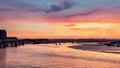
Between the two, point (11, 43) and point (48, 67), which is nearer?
point (48, 67)

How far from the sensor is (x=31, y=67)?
103ft

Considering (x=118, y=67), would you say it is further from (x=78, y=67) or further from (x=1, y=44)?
(x=1, y=44)

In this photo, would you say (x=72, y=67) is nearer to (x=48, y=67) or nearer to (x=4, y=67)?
(x=48, y=67)

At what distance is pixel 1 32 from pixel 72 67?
120m

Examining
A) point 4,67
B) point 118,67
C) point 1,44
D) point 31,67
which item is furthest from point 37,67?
point 1,44

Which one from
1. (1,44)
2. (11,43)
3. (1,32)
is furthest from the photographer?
(1,32)

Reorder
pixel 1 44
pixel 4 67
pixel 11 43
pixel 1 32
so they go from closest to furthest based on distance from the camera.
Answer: pixel 4 67, pixel 1 44, pixel 11 43, pixel 1 32

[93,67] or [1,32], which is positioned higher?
[1,32]

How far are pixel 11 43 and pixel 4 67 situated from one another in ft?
298

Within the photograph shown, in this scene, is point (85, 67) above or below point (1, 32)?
below

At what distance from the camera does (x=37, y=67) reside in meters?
31.5

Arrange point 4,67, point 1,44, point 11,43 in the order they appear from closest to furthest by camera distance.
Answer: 1. point 4,67
2. point 1,44
3. point 11,43

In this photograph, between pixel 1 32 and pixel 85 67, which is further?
pixel 1 32

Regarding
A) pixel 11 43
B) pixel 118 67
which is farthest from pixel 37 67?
pixel 11 43
